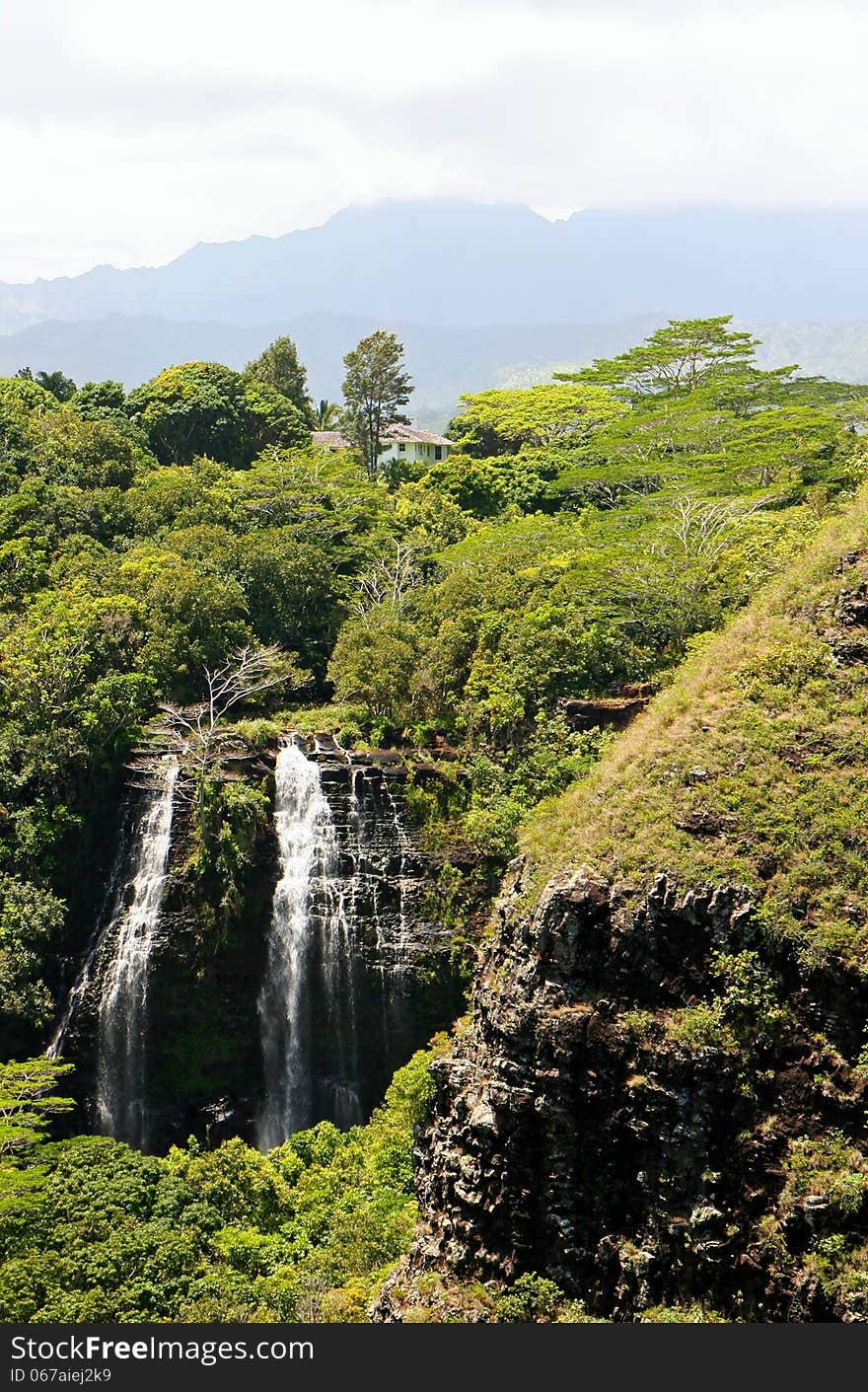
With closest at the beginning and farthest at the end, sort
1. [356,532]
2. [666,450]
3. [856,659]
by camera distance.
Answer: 1. [856,659]
2. [666,450]
3. [356,532]

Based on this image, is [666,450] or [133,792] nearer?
[133,792]

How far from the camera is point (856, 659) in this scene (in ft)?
62.8

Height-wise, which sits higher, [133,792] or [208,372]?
[208,372]

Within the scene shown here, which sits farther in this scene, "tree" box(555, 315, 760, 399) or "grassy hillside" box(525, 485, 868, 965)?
"tree" box(555, 315, 760, 399)

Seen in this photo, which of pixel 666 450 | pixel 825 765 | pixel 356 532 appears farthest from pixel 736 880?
pixel 356 532

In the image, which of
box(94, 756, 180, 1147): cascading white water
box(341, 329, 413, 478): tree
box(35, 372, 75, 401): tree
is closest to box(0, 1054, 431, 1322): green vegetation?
box(94, 756, 180, 1147): cascading white water

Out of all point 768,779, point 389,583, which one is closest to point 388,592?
point 389,583

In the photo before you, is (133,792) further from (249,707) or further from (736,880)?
(736,880)

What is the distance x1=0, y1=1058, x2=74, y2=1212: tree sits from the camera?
18.8 meters

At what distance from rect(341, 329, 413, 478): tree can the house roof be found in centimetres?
80

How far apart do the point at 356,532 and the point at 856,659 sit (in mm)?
22588

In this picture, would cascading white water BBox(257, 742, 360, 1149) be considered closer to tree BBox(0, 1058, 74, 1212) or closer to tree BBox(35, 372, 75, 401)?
tree BBox(0, 1058, 74, 1212)

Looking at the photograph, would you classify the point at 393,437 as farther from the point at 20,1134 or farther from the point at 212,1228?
the point at 212,1228

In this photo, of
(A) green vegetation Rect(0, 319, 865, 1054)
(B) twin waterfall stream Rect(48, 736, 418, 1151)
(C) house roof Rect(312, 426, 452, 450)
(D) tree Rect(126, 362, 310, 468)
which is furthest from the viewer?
(C) house roof Rect(312, 426, 452, 450)
